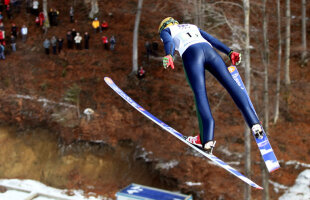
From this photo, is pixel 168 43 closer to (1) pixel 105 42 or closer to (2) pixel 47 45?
(1) pixel 105 42

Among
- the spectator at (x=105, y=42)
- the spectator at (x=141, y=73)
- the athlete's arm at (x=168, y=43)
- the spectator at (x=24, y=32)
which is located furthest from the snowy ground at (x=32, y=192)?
the athlete's arm at (x=168, y=43)

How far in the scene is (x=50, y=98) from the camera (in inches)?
814

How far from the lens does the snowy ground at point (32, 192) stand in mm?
17031

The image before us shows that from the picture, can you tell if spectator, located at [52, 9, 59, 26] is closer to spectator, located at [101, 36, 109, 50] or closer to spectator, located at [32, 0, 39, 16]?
spectator, located at [32, 0, 39, 16]

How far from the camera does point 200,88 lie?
227 inches

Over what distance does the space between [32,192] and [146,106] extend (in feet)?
20.8

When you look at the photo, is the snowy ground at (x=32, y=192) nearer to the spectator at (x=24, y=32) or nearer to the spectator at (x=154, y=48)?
the spectator at (x=154, y=48)

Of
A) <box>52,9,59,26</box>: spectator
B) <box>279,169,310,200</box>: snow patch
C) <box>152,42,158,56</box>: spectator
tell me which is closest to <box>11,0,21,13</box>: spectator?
<box>52,9,59,26</box>: spectator

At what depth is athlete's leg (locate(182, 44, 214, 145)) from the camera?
5.65 m

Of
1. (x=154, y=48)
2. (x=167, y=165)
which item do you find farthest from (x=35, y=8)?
(x=167, y=165)

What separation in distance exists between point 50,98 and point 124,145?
4630 millimetres

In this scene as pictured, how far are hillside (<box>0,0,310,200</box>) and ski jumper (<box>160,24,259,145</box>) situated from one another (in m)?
9.71

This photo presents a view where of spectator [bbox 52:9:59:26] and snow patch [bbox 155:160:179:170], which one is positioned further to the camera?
spectator [bbox 52:9:59:26]

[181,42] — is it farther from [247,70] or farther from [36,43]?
[36,43]
